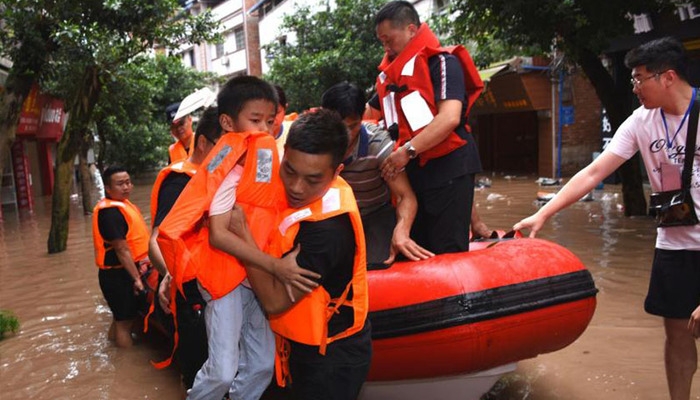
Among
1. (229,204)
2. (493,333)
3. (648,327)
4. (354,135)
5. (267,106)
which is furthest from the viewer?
(648,327)

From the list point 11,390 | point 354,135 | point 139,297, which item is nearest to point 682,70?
point 354,135

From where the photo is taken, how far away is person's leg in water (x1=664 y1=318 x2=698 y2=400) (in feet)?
8.90

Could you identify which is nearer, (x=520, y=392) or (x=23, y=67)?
(x=520, y=392)

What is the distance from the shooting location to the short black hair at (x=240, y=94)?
2471mm

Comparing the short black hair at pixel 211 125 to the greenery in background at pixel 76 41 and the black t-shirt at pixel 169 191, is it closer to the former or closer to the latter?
the black t-shirt at pixel 169 191

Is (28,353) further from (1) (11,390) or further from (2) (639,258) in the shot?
(2) (639,258)

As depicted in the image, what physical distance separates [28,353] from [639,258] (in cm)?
580

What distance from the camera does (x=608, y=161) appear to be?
288 centimetres

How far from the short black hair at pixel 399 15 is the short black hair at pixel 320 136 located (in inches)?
44.3

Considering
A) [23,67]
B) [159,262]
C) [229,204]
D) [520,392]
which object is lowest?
[520,392]

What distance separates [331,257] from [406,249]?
1065 mm

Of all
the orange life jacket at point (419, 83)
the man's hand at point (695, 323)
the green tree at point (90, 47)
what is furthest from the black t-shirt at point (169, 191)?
the green tree at point (90, 47)

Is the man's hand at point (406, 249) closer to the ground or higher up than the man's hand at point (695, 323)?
higher up

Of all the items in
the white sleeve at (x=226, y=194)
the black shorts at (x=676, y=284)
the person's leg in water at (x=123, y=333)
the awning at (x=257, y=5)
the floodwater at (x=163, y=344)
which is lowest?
the floodwater at (x=163, y=344)
